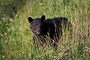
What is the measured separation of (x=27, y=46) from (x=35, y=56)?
3.19 feet

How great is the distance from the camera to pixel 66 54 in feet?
14.4

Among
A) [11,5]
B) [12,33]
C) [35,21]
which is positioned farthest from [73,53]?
[11,5]

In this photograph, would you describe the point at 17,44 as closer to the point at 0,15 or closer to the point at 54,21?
the point at 54,21

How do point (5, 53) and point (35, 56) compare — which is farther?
point (5, 53)

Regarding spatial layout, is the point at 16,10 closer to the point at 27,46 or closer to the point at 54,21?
the point at 54,21

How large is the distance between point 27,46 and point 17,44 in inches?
30.5

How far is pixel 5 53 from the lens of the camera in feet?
19.6

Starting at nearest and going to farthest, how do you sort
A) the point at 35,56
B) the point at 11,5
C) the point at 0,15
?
the point at 35,56, the point at 0,15, the point at 11,5

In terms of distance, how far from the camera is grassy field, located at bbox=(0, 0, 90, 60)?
15.3 ft

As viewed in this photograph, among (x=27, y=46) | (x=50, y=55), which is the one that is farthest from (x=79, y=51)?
(x=27, y=46)

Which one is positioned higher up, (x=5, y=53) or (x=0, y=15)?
(x=0, y=15)

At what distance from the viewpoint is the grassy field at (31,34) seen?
465cm

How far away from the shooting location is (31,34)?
7199 mm

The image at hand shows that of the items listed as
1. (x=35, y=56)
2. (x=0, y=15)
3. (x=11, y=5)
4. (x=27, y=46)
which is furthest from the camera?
(x=11, y=5)
